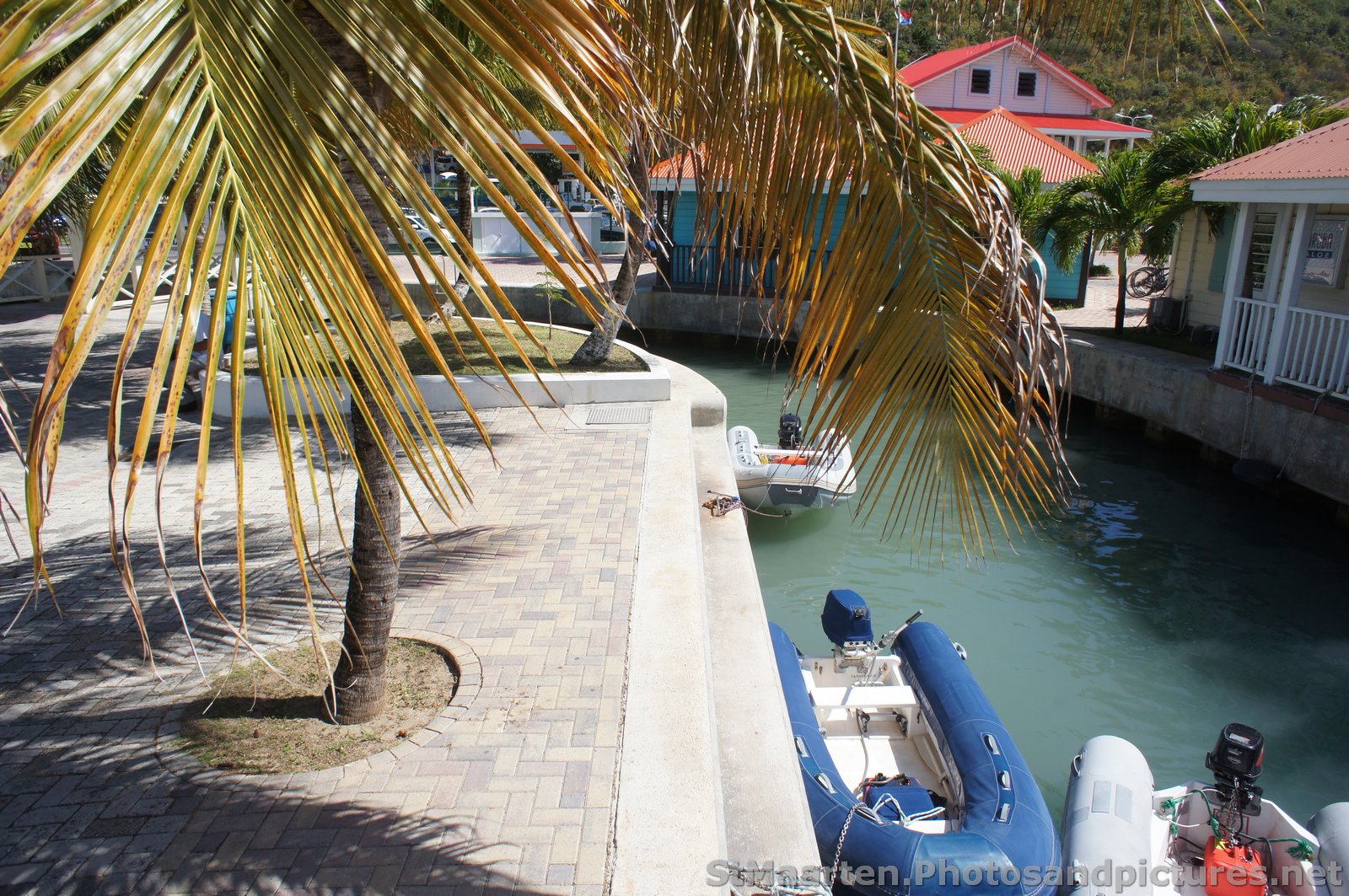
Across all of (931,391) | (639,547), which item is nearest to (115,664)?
(639,547)

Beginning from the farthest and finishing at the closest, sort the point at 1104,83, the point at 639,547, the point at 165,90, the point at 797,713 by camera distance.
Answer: the point at 1104,83
the point at 639,547
the point at 797,713
the point at 165,90

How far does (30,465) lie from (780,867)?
3423mm

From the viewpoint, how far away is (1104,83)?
45.0 meters

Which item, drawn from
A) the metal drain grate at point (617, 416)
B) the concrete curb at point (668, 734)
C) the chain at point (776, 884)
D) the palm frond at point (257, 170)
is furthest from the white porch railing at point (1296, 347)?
the palm frond at point (257, 170)

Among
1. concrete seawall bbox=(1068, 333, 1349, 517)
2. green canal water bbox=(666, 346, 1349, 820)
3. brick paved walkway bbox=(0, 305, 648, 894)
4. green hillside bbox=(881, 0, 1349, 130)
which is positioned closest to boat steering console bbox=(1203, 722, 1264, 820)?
green canal water bbox=(666, 346, 1349, 820)

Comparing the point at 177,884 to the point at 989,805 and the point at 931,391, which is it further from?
the point at 989,805

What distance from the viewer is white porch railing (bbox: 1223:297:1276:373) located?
11780 mm

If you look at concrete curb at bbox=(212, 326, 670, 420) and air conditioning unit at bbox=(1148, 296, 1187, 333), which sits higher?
air conditioning unit at bbox=(1148, 296, 1187, 333)

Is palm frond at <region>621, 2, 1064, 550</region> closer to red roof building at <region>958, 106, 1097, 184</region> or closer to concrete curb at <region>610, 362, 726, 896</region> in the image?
concrete curb at <region>610, 362, 726, 896</region>

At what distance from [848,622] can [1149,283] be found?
19102 millimetres

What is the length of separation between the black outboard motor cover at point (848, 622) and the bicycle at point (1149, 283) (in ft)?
53.6

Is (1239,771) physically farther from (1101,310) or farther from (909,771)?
(1101,310)

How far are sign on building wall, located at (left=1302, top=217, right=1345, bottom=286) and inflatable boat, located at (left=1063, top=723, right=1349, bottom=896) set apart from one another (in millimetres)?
10084

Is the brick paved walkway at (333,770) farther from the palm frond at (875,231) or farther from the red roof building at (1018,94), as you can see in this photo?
the red roof building at (1018,94)
